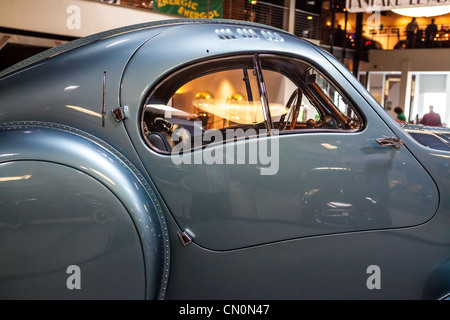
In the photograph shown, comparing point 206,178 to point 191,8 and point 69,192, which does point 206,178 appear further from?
point 191,8

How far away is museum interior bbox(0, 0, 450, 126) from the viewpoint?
998cm

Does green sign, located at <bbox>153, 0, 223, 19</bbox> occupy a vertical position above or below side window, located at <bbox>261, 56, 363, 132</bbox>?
above

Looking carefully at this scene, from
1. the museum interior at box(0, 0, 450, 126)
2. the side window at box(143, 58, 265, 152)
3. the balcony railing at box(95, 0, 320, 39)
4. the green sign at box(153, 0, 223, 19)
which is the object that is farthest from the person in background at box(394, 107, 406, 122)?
the side window at box(143, 58, 265, 152)

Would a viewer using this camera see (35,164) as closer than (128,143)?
Yes

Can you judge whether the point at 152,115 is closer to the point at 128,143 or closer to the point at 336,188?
the point at 128,143

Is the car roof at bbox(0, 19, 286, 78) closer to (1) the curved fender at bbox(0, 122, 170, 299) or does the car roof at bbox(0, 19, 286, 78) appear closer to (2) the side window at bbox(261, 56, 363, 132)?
(2) the side window at bbox(261, 56, 363, 132)

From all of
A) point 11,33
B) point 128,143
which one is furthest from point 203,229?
point 11,33

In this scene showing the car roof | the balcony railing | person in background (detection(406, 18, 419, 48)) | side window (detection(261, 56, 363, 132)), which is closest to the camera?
the car roof

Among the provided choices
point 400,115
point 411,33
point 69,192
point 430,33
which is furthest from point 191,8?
point 411,33

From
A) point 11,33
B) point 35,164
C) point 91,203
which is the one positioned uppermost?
point 11,33

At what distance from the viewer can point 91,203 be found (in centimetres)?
174

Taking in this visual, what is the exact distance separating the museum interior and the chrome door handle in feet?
16.9

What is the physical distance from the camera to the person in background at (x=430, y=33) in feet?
73.3

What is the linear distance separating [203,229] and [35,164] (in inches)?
29.6
